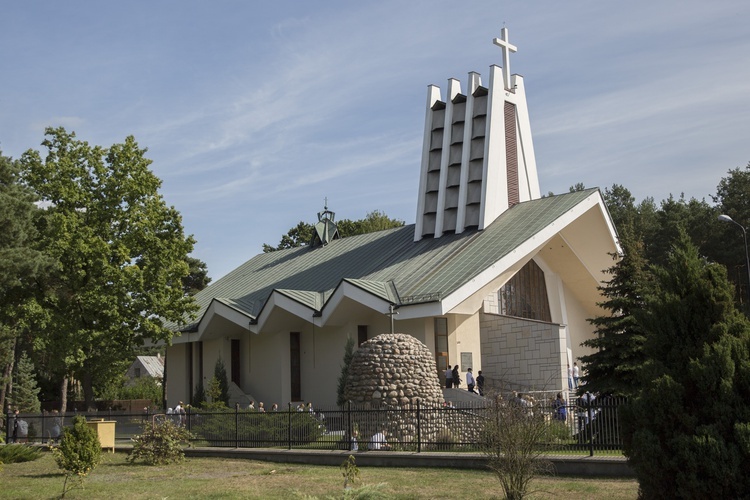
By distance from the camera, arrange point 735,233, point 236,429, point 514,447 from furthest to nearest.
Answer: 1. point 735,233
2. point 236,429
3. point 514,447

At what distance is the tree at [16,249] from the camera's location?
2528 centimetres

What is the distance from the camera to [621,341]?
2148cm

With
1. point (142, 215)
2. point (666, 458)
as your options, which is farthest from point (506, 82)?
point (666, 458)

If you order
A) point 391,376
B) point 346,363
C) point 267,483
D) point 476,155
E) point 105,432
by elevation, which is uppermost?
point 476,155

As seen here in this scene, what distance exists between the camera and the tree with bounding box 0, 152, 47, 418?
25281 mm

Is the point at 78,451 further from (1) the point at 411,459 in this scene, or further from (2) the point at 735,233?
(2) the point at 735,233

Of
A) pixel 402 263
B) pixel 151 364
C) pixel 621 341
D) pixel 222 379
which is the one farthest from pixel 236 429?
pixel 151 364

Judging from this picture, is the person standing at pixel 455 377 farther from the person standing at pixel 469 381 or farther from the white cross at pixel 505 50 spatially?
the white cross at pixel 505 50

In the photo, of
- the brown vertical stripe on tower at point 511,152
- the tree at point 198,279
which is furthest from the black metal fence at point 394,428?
the tree at point 198,279

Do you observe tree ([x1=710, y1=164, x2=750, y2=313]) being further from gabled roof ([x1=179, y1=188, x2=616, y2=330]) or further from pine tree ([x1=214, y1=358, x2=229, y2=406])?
pine tree ([x1=214, y1=358, x2=229, y2=406])

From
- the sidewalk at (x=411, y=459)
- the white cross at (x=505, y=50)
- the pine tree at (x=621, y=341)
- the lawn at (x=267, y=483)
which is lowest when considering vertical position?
the lawn at (x=267, y=483)

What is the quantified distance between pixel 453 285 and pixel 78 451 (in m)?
16.1

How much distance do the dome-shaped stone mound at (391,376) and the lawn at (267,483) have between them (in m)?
4.24

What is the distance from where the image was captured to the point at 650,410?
30.8 feet
